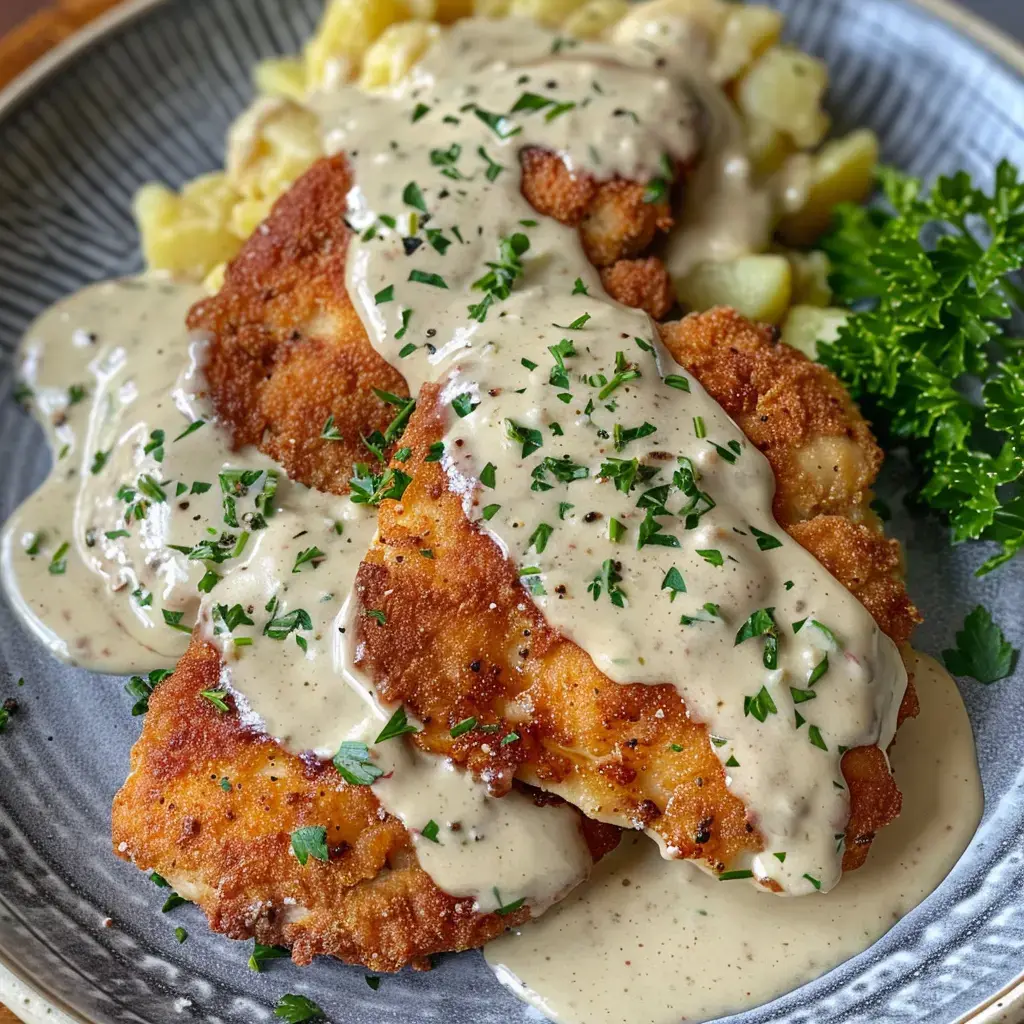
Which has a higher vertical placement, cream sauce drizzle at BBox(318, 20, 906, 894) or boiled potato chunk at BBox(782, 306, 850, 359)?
cream sauce drizzle at BBox(318, 20, 906, 894)

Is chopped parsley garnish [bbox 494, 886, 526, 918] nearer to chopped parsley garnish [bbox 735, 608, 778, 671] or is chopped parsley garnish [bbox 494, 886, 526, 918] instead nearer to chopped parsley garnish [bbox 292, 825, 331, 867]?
chopped parsley garnish [bbox 292, 825, 331, 867]

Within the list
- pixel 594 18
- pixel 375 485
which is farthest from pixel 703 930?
pixel 594 18

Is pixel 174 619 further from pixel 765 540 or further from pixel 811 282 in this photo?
pixel 811 282

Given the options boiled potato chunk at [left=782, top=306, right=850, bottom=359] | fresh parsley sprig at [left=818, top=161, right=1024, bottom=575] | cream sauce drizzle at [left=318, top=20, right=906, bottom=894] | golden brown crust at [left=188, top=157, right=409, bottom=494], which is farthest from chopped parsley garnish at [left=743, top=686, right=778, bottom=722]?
boiled potato chunk at [left=782, top=306, right=850, bottom=359]

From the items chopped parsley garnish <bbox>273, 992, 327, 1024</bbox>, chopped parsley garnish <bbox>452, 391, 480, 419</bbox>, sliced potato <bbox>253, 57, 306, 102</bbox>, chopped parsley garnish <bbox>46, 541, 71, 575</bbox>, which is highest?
sliced potato <bbox>253, 57, 306, 102</bbox>

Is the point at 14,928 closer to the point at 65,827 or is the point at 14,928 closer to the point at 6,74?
→ the point at 65,827

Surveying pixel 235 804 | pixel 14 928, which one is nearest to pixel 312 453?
pixel 235 804

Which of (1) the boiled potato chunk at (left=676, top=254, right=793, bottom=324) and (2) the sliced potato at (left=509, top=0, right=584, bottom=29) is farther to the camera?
(2) the sliced potato at (left=509, top=0, right=584, bottom=29)
